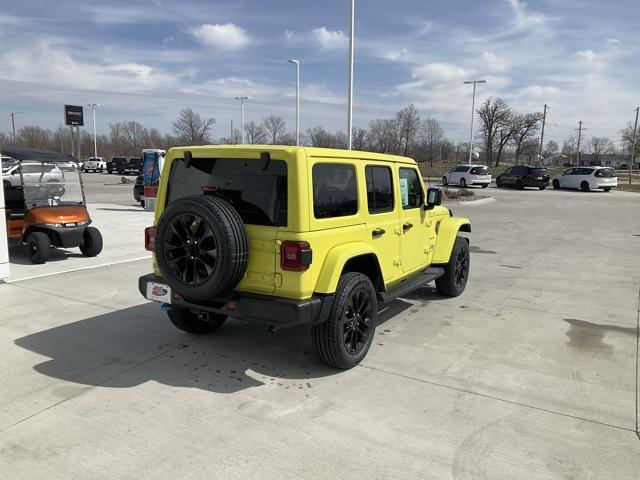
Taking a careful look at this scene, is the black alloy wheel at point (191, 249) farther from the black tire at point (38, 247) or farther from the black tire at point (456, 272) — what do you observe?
the black tire at point (38, 247)

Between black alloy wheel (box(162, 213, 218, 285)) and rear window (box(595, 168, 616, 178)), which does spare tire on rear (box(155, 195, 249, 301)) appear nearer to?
black alloy wheel (box(162, 213, 218, 285))

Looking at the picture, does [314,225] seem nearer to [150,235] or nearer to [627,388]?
[150,235]

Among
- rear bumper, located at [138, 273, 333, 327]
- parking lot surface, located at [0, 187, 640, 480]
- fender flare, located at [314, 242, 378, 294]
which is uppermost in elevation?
fender flare, located at [314, 242, 378, 294]

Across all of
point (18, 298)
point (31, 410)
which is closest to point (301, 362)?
point (31, 410)

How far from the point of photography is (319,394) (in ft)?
12.7

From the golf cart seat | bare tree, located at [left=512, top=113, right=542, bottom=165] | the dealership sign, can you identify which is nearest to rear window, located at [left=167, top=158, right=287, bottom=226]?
the golf cart seat

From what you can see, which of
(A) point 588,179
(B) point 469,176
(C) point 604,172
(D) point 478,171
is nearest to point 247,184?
(B) point 469,176

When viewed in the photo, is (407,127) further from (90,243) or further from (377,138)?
(90,243)

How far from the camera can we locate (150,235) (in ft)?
14.9

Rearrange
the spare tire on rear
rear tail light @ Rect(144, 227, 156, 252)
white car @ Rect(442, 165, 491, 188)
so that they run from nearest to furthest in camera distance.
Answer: the spare tire on rear → rear tail light @ Rect(144, 227, 156, 252) → white car @ Rect(442, 165, 491, 188)

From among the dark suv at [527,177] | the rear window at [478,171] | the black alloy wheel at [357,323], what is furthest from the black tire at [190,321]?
the dark suv at [527,177]

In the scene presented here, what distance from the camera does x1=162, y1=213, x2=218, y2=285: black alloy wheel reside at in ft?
12.6

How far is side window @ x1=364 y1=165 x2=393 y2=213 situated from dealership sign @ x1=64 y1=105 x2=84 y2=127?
3145cm

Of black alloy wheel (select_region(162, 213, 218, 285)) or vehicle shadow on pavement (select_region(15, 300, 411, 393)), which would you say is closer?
black alloy wheel (select_region(162, 213, 218, 285))
